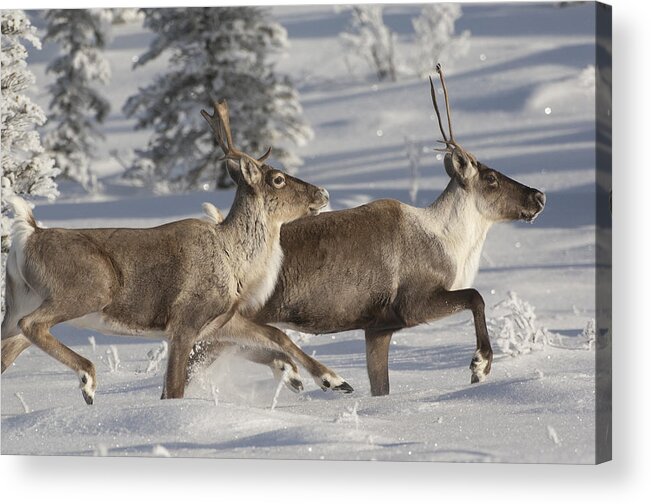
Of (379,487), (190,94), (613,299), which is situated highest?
(190,94)

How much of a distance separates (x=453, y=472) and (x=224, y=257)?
1490mm

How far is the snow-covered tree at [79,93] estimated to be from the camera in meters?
8.62

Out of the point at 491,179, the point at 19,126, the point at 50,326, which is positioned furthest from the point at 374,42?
the point at 50,326

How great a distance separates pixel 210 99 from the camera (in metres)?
9.14

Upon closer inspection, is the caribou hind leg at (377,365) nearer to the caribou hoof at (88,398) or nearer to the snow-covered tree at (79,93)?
the caribou hoof at (88,398)

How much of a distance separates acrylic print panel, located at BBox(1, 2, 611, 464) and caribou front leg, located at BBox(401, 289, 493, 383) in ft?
0.25

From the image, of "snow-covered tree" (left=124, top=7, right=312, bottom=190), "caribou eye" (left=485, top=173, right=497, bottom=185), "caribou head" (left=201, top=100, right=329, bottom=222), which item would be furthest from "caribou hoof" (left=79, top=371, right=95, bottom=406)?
"caribou eye" (left=485, top=173, right=497, bottom=185)

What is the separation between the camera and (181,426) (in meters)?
7.05

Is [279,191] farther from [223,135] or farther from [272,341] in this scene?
[272,341]

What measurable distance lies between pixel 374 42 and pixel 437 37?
1.75 ft

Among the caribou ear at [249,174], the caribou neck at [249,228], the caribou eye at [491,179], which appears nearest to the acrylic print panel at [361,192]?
the caribou eye at [491,179]

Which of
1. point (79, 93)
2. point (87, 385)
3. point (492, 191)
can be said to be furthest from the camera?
point (79, 93)

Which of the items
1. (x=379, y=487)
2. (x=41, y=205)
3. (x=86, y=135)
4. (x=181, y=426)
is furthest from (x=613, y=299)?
(x=86, y=135)

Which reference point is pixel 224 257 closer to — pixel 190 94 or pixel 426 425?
pixel 426 425
